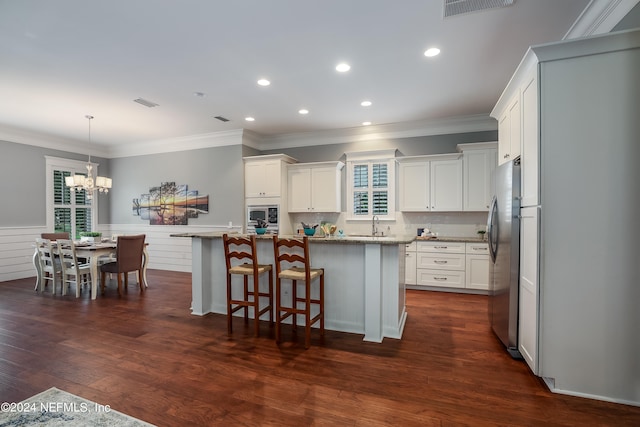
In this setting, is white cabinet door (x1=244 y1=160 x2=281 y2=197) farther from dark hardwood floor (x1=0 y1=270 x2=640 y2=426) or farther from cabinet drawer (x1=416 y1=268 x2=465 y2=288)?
cabinet drawer (x1=416 y1=268 x2=465 y2=288)

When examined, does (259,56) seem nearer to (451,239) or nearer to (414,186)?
(414,186)

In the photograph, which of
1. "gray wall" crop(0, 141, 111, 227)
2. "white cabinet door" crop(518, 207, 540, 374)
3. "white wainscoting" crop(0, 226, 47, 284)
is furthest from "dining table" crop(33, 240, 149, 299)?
"white cabinet door" crop(518, 207, 540, 374)

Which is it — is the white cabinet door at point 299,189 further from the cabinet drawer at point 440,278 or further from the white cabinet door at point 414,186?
the cabinet drawer at point 440,278

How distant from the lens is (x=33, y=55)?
126 inches

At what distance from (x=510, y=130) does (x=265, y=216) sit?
4453 millimetres

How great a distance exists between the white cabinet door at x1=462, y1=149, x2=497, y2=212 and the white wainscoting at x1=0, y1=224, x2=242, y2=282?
14.4 feet

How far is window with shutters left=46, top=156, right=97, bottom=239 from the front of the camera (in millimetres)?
6549

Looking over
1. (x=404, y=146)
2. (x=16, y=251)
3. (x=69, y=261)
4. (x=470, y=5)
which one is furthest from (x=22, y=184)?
(x=470, y=5)

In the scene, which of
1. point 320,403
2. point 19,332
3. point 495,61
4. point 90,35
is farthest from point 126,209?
point 495,61

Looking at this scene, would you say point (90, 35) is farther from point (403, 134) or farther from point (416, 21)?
point (403, 134)

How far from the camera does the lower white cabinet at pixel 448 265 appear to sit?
4848 mm

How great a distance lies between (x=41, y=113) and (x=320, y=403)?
20.4 feet

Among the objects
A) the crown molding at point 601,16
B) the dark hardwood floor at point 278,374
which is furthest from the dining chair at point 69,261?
the crown molding at point 601,16

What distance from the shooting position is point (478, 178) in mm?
5055
